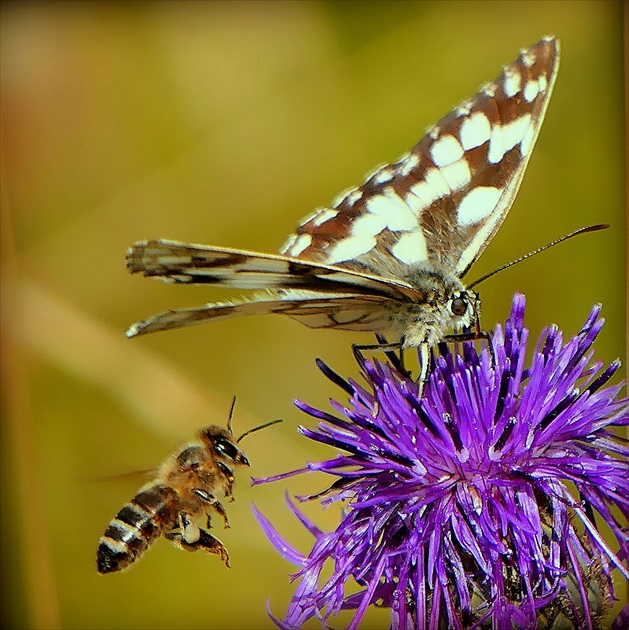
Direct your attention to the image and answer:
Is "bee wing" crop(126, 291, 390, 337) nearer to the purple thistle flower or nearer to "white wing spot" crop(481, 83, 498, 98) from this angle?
the purple thistle flower

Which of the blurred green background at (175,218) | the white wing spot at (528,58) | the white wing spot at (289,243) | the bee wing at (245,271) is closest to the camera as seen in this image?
the bee wing at (245,271)

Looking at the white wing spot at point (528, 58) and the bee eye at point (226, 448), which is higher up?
the white wing spot at point (528, 58)

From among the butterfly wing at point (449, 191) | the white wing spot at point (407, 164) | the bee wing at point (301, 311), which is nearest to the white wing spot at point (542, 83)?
the butterfly wing at point (449, 191)

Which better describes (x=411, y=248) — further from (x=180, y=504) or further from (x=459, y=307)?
(x=180, y=504)

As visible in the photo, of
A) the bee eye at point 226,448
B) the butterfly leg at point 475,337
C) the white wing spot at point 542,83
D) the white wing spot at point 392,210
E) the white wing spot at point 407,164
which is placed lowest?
the bee eye at point 226,448

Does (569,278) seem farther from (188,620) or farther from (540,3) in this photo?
(188,620)

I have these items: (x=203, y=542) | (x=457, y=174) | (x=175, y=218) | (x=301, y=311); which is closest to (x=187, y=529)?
(x=203, y=542)

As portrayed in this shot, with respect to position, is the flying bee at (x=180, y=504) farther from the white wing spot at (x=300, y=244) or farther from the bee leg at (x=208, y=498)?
the white wing spot at (x=300, y=244)

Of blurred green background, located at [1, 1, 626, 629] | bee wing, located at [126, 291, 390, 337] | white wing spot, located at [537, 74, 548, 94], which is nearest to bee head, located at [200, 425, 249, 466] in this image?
bee wing, located at [126, 291, 390, 337]
